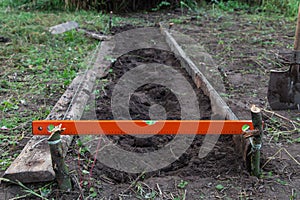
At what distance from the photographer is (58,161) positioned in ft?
6.64

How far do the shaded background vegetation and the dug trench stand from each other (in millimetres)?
4497

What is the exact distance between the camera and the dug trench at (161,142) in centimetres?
233

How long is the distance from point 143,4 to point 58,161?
23.6 feet

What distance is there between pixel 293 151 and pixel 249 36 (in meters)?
3.54

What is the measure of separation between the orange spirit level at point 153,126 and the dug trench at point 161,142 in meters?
0.23

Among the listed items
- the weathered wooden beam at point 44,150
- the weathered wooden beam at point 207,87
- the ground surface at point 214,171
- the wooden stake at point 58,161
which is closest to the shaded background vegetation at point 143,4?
the weathered wooden beam at point 207,87

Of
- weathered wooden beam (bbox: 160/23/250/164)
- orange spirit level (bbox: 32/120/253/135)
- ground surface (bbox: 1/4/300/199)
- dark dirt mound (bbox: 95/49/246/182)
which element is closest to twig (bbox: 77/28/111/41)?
dark dirt mound (bbox: 95/49/246/182)

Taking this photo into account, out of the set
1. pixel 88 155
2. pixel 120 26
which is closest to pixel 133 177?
pixel 88 155

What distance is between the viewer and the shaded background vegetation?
26.3 feet

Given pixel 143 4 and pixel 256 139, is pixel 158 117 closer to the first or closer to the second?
pixel 256 139

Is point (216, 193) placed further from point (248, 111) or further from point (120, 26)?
point (120, 26)

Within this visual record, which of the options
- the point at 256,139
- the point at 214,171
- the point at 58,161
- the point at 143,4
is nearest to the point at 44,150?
the point at 58,161

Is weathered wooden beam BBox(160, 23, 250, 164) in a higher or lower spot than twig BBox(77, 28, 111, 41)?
lower

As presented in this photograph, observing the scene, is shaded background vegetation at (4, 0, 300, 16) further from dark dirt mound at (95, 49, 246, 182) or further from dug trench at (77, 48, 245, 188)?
dug trench at (77, 48, 245, 188)
